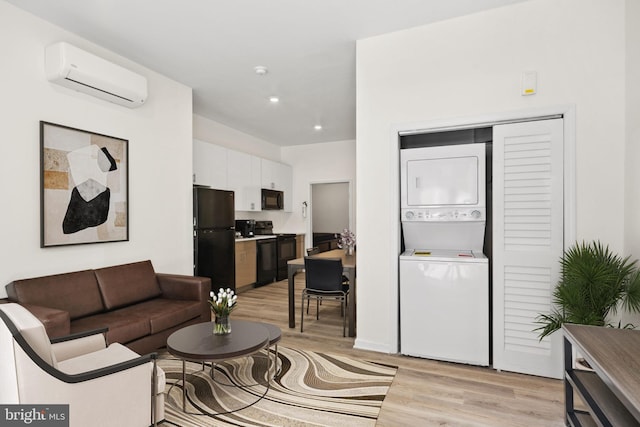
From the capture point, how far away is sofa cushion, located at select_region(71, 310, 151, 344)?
100 inches

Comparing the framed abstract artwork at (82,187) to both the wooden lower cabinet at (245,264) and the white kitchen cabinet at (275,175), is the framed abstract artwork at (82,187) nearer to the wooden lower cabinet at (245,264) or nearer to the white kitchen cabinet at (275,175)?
the wooden lower cabinet at (245,264)

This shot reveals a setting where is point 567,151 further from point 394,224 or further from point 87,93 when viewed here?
point 87,93

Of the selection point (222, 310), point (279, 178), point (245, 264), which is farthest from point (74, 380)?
point (279, 178)

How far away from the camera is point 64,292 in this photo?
2.71 m

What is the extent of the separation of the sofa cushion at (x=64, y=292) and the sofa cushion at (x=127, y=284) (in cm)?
6

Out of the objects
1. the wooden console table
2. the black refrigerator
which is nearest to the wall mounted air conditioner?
the black refrigerator

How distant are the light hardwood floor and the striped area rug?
128 mm

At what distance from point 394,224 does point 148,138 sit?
277 centimetres

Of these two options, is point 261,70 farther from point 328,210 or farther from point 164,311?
point 328,210

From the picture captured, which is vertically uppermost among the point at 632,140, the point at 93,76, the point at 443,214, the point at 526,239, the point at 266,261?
the point at 93,76

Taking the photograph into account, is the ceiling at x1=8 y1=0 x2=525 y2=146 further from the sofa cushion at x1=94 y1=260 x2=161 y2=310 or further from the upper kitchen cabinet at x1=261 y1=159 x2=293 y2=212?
the upper kitchen cabinet at x1=261 y1=159 x2=293 y2=212

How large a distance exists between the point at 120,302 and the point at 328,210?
5.53 metres

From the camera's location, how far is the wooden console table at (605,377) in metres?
1.25

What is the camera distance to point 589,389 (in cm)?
165
